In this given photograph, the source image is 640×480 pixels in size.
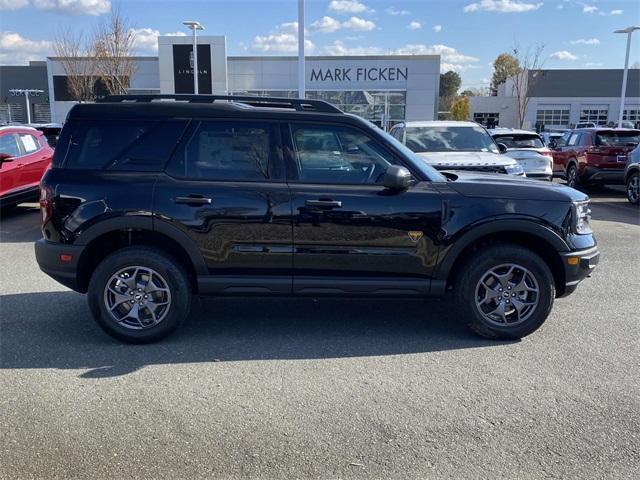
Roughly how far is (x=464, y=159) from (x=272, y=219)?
546cm

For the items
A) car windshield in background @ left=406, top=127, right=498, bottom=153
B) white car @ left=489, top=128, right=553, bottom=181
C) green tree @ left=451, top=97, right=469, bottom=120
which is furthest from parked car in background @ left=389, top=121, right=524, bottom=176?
green tree @ left=451, top=97, right=469, bottom=120

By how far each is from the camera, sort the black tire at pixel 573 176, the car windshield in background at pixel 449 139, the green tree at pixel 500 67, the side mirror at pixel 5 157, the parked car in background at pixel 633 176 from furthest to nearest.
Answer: the green tree at pixel 500 67 < the black tire at pixel 573 176 < the parked car in background at pixel 633 176 < the car windshield in background at pixel 449 139 < the side mirror at pixel 5 157

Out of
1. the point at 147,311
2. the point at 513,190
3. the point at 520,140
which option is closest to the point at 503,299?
the point at 513,190

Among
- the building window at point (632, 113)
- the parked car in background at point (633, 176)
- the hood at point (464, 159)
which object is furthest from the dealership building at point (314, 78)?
the building window at point (632, 113)

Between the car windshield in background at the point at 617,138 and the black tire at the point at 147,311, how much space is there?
43.7 feet

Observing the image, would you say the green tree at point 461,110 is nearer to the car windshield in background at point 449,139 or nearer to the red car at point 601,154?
the red car at point 601,154

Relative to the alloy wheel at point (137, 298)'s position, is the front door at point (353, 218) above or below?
above

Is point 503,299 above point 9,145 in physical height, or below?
below

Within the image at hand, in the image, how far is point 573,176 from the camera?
15156 millimetres

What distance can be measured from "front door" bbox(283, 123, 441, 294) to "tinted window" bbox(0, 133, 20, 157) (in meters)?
7.80

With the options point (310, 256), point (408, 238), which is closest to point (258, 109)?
point (310, 256)

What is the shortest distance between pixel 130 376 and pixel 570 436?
2.91 metres

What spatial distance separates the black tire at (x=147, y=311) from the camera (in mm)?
4375

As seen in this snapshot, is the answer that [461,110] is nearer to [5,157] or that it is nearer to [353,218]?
[5,157]
